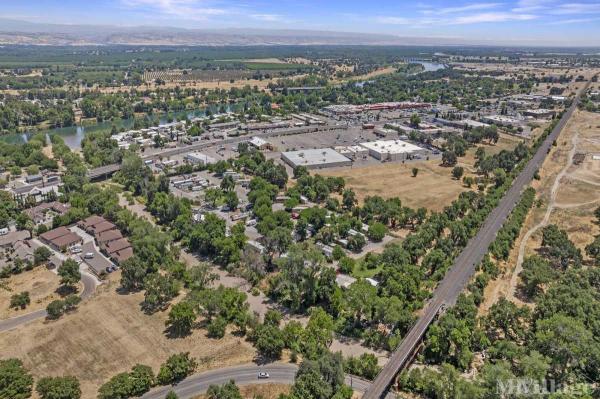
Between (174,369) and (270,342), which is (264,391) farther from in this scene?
(174,369)

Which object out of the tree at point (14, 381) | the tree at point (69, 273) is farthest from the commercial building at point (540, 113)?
the tree at point (14, 381)

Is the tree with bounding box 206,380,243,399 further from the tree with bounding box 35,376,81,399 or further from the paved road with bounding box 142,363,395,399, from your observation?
the tree with bounding box 35,376,81,399

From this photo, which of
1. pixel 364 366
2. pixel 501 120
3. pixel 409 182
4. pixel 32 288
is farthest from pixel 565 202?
pixel 32 288

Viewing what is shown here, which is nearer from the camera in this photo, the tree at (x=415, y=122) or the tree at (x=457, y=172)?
the tree at (x=457, y=172)

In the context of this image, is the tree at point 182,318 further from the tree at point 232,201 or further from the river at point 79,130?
the river at point 79,130

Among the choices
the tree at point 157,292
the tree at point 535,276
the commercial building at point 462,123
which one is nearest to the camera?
the tree at point 157,292
